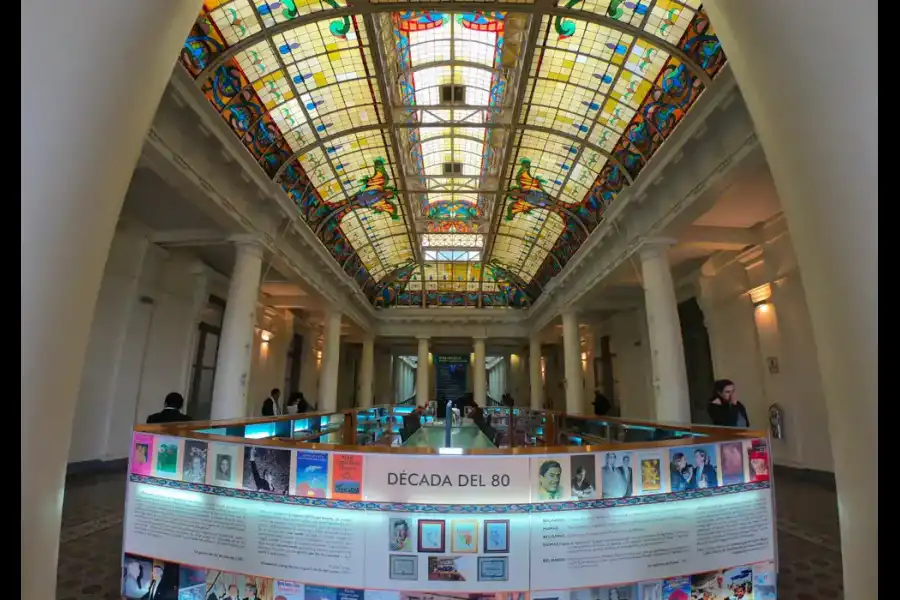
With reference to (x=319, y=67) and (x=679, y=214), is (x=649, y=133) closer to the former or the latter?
(x=679, y=214)

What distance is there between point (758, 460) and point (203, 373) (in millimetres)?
13660

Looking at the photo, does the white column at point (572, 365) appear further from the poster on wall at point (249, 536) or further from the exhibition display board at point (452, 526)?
the poster on wall at point (249, 536)

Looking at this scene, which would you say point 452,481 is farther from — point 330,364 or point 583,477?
point 330,364

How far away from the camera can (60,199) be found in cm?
131

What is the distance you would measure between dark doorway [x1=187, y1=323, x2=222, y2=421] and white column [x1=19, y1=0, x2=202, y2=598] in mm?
12406

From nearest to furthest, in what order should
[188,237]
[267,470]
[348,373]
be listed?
[267,470] < [188,237] < [348,373]

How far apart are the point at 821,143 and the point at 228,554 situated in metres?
3.70

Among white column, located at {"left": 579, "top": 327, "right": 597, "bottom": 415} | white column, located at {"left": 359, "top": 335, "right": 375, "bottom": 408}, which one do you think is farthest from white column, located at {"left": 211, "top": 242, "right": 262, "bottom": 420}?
white column, located at {"left": 579, "top": 327, "right": 597, "bottom": 415}

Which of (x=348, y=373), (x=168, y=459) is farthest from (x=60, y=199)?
(x=348, y=373)

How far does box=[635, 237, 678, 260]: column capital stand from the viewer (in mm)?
9367

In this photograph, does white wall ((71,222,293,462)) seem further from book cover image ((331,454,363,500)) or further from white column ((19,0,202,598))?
white column ((19,0,202,598))

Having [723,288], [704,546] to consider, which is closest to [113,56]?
[704,546]

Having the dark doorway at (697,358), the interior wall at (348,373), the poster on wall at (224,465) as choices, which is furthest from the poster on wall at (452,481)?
the interior wall at (348,373)

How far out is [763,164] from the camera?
6.73m
